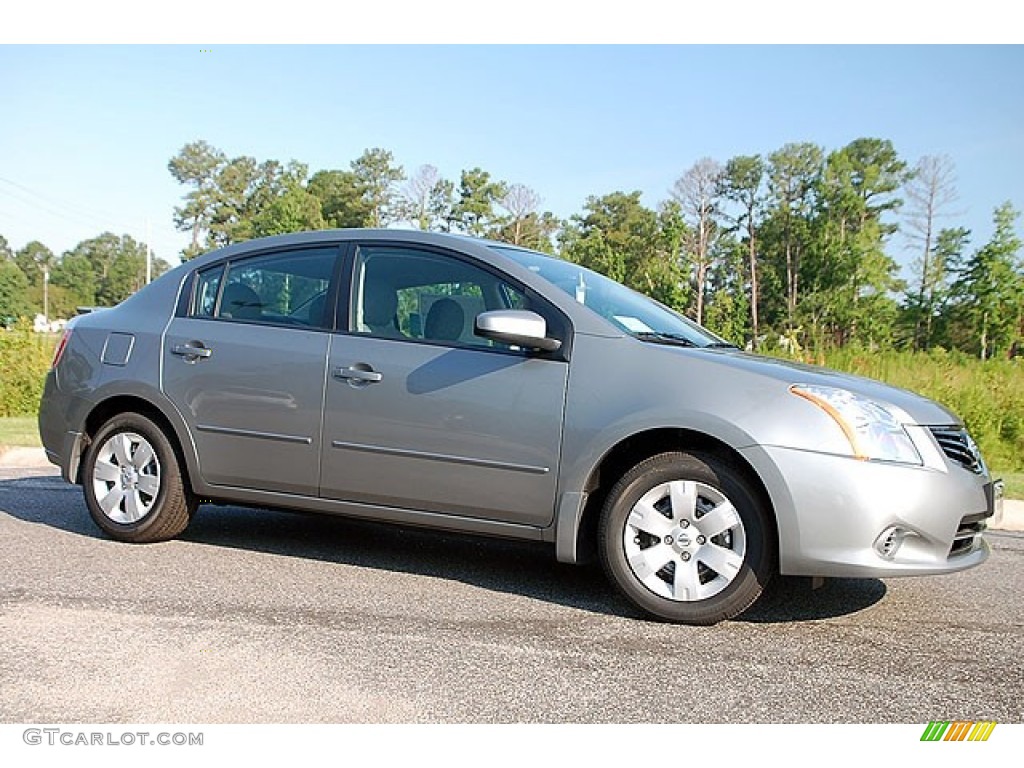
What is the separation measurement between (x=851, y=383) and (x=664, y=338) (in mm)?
892

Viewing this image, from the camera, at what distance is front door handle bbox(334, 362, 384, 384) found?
16.5 feet

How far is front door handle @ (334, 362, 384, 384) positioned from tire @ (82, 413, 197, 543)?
121cm

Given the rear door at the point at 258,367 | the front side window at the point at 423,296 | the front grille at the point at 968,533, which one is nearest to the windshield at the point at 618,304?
the front side window at the point at 423,296

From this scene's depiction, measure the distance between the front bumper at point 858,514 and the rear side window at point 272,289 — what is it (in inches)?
96.3

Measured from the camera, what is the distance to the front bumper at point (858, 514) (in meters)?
4.14

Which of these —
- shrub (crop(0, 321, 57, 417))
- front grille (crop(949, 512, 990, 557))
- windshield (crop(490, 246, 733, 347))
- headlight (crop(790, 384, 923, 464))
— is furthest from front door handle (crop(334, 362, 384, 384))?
shrub (crop(0, 321, 57, 417))

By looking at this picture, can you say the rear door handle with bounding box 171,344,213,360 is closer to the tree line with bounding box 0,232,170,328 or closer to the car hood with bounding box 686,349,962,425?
the car hood with bounding box 686,349,962,425

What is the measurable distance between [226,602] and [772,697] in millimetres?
2403

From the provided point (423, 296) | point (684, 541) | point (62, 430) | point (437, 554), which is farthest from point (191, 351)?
point (684, 541)

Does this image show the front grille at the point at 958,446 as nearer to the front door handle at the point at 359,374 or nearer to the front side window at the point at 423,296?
the front side window at the point at 423,296

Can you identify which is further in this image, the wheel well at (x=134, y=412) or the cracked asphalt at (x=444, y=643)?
the wheel well at (x=134, y=412)
